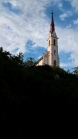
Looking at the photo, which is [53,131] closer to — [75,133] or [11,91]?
[75,133]

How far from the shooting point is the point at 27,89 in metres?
21.9

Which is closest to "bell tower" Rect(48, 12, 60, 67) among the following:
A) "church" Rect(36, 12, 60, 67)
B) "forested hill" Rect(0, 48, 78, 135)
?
"church" Rect(36, 12, 60, 67)

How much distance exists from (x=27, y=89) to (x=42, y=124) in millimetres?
2958

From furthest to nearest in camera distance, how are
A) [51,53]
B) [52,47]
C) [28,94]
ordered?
1. [52,47]
2. [51,53]
3. [28,94]

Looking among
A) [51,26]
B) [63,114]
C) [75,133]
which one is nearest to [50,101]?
[63,114]

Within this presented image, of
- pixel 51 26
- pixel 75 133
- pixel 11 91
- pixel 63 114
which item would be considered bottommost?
pixel 75 133

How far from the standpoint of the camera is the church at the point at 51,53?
76219 millimetres

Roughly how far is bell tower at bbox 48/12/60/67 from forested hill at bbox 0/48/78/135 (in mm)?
52313

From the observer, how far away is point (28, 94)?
71.1 ft

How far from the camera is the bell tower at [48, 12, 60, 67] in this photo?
3027 inches

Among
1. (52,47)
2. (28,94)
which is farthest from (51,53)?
(28,94)

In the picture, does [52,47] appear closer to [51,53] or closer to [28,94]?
[51,53]

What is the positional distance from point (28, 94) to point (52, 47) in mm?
59059

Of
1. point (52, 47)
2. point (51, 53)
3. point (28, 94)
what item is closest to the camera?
point (28, 94)
